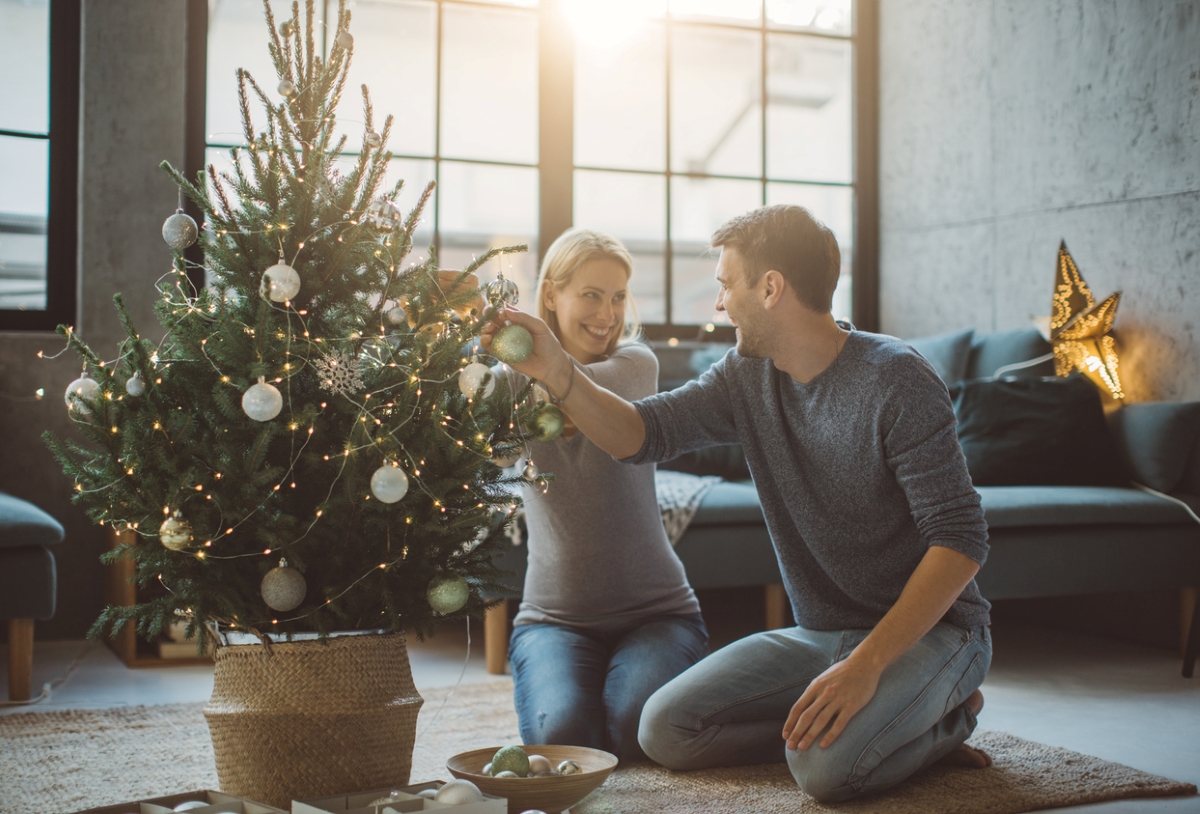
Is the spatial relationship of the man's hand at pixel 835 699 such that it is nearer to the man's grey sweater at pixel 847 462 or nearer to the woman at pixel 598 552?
the man's grey sweater at pixel 847 462

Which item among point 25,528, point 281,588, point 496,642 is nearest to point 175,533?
point 281,588

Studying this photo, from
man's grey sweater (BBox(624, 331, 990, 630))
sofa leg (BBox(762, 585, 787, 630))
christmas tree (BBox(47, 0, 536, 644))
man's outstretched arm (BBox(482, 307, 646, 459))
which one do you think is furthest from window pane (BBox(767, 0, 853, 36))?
christmas tree (BBox(47, 0, 536, 644))

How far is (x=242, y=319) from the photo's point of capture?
1496 millimetres

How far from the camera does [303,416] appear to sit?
1.45 m

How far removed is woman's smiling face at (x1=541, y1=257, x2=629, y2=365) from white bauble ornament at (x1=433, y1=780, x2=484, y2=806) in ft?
3.20

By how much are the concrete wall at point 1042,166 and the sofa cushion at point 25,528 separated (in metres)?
3.11

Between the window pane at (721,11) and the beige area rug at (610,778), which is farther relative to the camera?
the window pane at (721,11)

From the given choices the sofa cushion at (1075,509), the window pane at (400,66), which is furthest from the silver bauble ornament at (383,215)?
the window pane at (400,66)

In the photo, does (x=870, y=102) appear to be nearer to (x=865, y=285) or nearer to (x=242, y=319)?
(x=865, y=285)

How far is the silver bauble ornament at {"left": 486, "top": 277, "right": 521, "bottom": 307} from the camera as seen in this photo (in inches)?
63.1

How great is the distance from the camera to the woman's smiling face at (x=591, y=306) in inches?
81.4

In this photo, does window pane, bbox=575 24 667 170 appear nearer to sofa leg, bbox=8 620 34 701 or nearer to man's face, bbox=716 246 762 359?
man's face, bbox=716 246 762 359

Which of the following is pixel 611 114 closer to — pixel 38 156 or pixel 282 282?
pixel 38 156

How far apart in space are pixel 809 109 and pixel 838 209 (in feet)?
1.43
